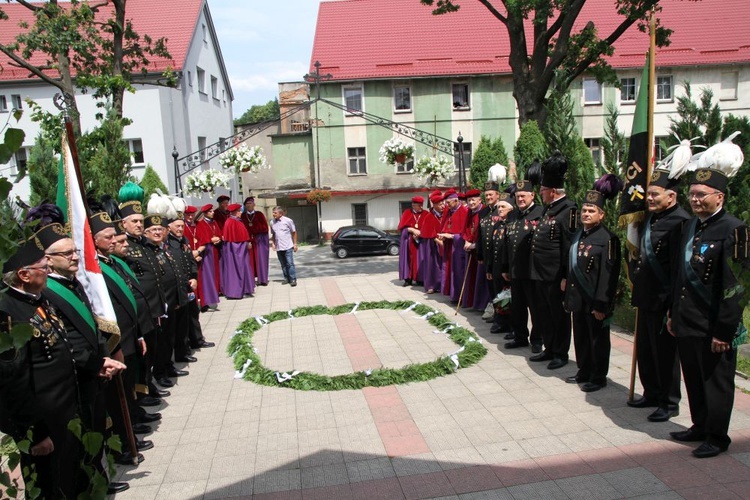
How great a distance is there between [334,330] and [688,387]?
217 inches

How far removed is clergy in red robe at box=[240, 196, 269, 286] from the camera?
12812 millimetres

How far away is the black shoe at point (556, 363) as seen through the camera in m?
6.59

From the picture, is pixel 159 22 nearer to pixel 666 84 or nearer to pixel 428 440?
pixel 666 84

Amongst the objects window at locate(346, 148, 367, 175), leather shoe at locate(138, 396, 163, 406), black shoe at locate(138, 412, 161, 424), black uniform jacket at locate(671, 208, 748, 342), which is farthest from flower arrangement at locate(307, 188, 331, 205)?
black uniform jacket at locate(671, 208, 748, 342)

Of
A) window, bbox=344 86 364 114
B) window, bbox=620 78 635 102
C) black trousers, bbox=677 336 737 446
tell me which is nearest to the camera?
black trousers, bbox=677 336 737 446

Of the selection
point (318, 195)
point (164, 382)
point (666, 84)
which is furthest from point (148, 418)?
point (666, 84)

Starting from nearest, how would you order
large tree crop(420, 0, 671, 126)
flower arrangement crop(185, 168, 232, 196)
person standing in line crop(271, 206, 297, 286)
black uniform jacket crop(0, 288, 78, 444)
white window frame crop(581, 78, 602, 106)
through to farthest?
black uniform jacket crop(0, 288, 78, 444)
person standing in line crop(271, 206, 297, 286)
large tree crop(420, 0, 671, 126)
flower arrangement crop(185, 168, 232, 196)
white window frame crop(581, 78, 602, 106)

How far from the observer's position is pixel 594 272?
18.6ft

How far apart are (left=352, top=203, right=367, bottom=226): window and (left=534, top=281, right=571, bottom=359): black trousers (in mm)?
23828

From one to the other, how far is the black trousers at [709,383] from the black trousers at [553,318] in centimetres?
183

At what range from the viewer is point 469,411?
5547mm

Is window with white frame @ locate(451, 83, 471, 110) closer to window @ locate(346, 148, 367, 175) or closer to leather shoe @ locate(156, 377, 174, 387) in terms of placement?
window @ locate(346, 148, 367, 175)

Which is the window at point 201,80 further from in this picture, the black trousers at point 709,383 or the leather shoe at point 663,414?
the black trousers at point 709,383

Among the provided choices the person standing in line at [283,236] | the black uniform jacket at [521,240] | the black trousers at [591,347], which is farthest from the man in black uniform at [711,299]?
the person standing in line at [283,236]
